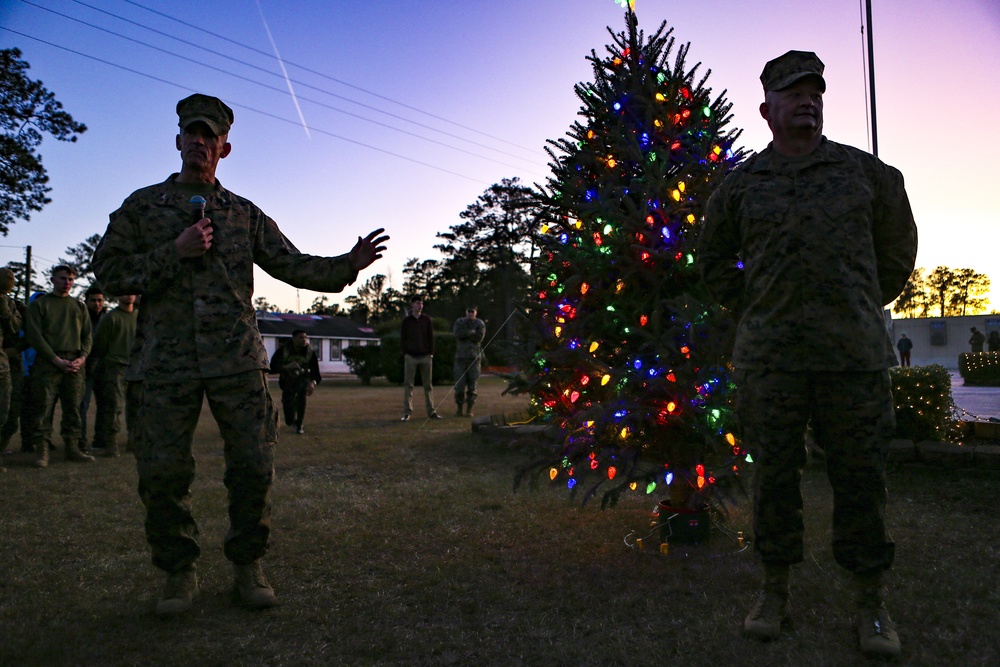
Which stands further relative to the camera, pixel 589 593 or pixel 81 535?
pixel 81 535

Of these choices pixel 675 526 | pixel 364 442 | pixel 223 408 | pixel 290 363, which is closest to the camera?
pixel 223 408

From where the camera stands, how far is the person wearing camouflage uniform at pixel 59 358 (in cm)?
662

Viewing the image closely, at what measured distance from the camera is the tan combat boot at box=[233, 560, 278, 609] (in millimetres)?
2943

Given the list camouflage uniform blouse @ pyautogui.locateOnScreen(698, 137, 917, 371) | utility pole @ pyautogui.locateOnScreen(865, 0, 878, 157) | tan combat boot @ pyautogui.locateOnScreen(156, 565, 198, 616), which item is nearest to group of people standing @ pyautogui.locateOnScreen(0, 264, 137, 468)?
tan combat boot @ pyautogui.locateOnScreen(156, 565, 198, 616)

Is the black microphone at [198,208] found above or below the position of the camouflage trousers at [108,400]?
above

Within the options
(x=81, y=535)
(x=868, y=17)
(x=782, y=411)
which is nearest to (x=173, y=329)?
(x=81, y=535)

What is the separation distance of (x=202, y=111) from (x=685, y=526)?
3.35 meters

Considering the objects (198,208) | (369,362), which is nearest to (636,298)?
(198,208)

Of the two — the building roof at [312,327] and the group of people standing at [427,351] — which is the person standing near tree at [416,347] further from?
the building roof at [312,327]

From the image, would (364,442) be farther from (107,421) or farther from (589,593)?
(589,593)

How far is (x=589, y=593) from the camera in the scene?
314cm

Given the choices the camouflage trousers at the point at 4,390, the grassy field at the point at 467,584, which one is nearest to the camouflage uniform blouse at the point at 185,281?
the grassy field at the point at 467,584

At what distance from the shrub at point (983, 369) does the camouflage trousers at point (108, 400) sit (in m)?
16.8

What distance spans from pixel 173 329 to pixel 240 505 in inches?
33.1
